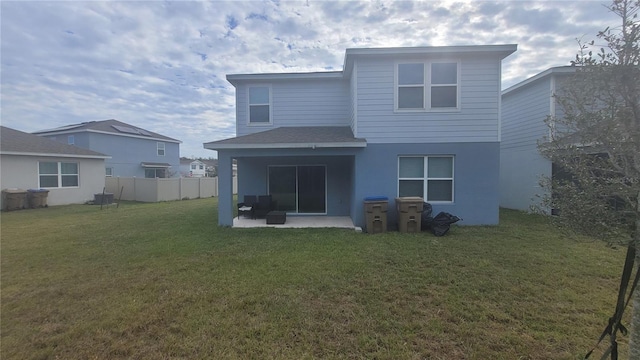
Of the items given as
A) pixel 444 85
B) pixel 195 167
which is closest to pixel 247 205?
pixel 444 85

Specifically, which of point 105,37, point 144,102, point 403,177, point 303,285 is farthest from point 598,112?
point 144,102

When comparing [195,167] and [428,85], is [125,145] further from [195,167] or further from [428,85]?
[195,167]

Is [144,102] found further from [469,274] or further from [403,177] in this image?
[469,274]

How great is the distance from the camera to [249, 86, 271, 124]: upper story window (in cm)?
1074

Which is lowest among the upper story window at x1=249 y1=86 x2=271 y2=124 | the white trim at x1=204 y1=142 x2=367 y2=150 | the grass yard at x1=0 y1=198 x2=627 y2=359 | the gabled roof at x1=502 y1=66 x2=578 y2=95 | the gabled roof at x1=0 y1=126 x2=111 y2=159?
the grass yard at x1=0 y1=198 x2=627 y2=359

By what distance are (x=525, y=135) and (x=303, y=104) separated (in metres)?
9.31

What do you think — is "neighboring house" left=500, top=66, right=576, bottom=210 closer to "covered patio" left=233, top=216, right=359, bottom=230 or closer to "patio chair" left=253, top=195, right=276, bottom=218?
"covered patio" left=233, top=216, right=359, bottom=230

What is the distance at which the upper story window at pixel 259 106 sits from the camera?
1074 cm

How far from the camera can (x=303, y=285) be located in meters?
4.20

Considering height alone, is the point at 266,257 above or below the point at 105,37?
below

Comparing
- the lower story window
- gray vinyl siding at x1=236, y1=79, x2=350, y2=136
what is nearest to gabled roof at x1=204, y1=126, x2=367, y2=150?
gray vinyl siding at x1=236, y1=79, x2=350, y2=136

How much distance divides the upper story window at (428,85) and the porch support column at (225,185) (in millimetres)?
5558

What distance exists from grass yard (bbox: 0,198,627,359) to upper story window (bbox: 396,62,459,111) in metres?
4.13

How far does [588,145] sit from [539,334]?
206 centimetres
